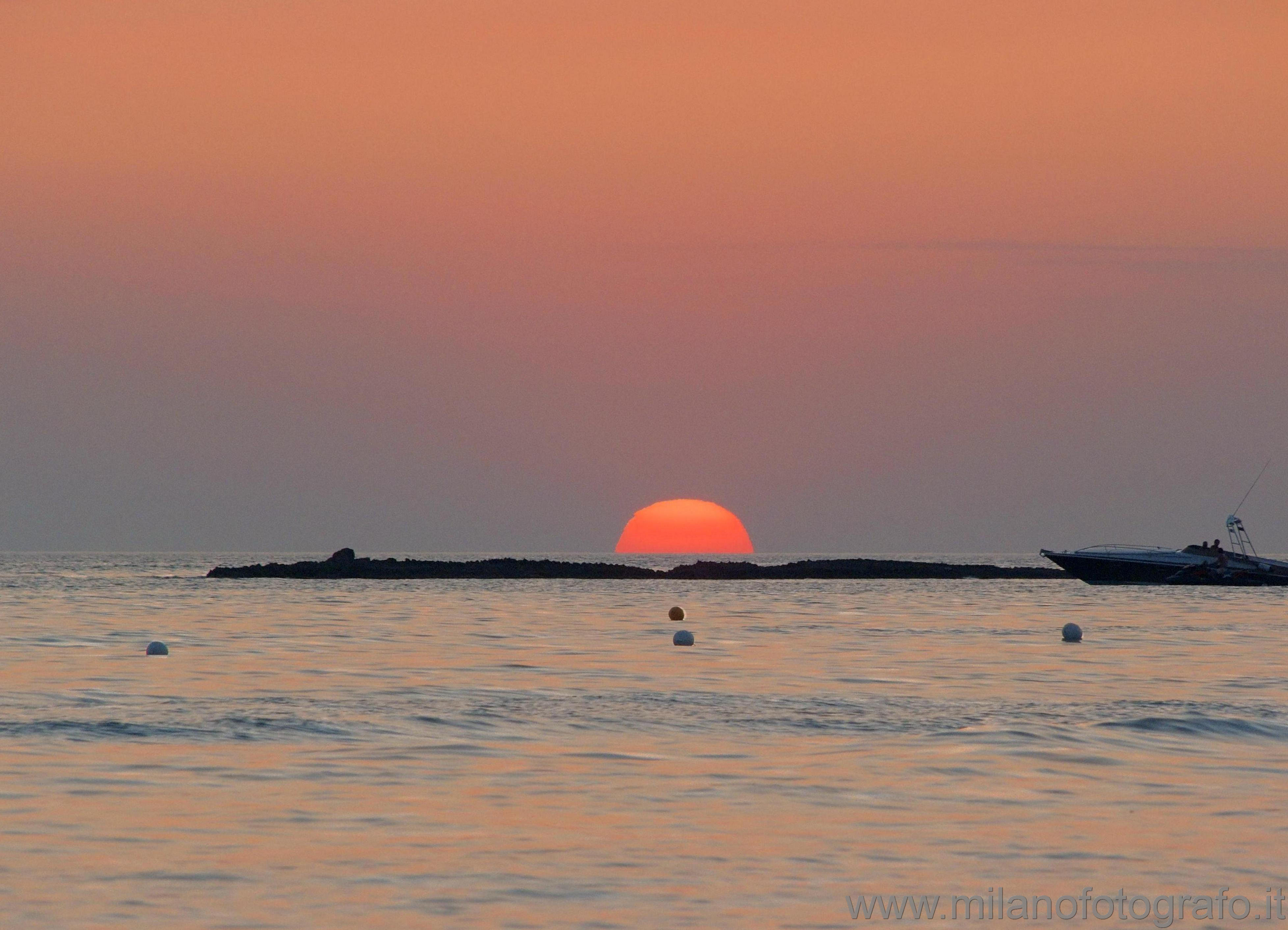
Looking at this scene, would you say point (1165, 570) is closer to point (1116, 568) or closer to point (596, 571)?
point (1116, 568)

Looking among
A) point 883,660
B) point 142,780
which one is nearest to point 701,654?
point 883,660

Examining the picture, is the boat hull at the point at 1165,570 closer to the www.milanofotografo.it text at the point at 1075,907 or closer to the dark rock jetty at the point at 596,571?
the dark rock jetty at the point at 596,571

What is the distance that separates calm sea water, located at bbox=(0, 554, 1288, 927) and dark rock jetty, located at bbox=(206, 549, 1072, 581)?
328 ft

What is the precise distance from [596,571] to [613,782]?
142071 millimetres

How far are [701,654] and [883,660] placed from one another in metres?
6.23

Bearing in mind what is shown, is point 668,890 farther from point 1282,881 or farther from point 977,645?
point 977,645

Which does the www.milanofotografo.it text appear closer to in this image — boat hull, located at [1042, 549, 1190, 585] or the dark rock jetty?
boat hull, located at [1042, 549, 1190, 585]

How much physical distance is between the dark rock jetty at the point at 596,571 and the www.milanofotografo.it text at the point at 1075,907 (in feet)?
441

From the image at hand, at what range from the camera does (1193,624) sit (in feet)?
230

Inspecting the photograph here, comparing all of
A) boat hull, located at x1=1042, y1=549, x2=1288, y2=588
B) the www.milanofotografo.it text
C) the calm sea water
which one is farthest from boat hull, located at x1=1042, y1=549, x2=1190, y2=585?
the www.milanofotografo.it text

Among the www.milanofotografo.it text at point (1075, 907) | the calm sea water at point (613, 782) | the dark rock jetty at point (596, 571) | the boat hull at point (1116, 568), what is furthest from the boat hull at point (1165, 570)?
the www.milanofotografo.it text at point (1075, 907)

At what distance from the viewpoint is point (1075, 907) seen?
1512 cm

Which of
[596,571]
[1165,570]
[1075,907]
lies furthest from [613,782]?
[596,571]

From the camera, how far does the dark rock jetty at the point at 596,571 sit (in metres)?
151
